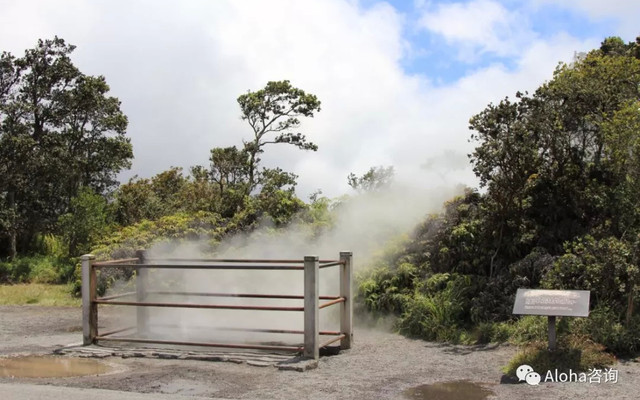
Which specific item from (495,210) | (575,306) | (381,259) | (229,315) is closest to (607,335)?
(575,306)

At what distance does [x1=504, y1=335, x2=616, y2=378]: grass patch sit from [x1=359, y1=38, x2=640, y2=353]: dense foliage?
164cm

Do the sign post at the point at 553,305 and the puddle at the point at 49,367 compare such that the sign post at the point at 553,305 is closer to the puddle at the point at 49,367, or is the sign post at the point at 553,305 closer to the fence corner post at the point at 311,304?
the fence corner post at the point at 311,304

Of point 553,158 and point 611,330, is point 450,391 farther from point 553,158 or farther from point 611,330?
point 553,158

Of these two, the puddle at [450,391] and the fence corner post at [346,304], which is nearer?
the puddle at [450,391]

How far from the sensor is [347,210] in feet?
59.5

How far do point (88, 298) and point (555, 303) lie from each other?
25.4 ft

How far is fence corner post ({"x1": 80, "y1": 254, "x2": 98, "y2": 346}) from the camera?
35.0 ft

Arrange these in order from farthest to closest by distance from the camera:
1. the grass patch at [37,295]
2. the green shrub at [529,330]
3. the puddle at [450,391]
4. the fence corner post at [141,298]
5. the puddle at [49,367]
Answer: the grass patch at [37,295] < the fence corner post at [141,298] < the green shrub at [529,330] < the puddle at [49,367] < the puddle at [450,391]

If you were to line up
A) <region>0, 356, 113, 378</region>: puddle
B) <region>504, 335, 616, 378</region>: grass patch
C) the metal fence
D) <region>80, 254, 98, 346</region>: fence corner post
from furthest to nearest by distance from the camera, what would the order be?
<region>80, 254, 98, 346</region>: fence corner post < the metal fence < <region>0, 356, 113, 378</region>: puddle < <region>504, 335, 616, 378</region>: grass patch

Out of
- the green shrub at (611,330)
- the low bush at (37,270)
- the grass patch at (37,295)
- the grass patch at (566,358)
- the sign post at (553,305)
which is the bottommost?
the grass patch at (37,295)

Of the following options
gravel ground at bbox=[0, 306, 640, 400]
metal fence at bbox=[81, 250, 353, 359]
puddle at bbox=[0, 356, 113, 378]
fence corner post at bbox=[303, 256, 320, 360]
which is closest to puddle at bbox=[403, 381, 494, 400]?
gravel ground at bbox=[0, 306, 640, 400]

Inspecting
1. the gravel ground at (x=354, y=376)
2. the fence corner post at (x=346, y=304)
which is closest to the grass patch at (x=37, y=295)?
the gravel ground at (x=354, y=376)

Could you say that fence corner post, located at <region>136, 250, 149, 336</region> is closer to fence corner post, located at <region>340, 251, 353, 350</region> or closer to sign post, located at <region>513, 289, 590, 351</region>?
fence corner post, located at <region>340, 251, 353, 350</region>

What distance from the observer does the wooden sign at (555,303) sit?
27.0 feet
